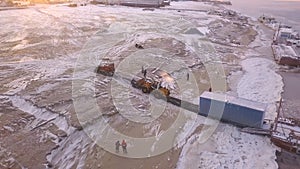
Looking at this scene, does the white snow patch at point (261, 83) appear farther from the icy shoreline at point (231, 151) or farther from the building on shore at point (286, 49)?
the building on shore at point (286, 49)

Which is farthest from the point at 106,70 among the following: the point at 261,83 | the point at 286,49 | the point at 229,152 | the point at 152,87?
the point at 286,49

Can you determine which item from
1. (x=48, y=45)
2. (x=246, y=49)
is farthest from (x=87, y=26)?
(x=246, y=49)

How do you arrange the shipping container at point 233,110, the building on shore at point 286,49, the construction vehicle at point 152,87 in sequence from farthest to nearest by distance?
the building on shore at point 286,49 < the construction vehicle at point 152,87 < the shipping container at point 233,110

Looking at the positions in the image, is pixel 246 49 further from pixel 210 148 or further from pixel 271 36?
pixel 210 148

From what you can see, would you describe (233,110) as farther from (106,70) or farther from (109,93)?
(106,70)

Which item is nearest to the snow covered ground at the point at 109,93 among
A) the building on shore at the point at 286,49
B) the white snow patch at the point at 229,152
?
the white snow patch at the point at 229,152

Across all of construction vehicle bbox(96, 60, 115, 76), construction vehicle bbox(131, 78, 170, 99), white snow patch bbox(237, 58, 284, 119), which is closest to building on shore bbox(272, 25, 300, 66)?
white snow patch bbox(237, 58, 284, 119)
